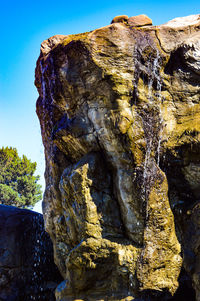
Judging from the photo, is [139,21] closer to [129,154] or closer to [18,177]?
[129,154]

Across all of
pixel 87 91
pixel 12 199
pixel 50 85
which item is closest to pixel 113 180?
pixel 87 91

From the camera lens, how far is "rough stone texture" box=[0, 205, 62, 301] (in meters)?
9.85

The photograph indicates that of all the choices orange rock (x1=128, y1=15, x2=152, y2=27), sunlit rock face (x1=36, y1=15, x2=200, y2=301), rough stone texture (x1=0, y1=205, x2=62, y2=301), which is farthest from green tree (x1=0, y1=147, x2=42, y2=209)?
orange rock (x1=128, y1=15, x2=152, y2=27)

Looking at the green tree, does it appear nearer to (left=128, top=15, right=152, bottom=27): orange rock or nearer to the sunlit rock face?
the sunlit rock face

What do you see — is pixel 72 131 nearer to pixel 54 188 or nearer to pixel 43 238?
pixel 54 188

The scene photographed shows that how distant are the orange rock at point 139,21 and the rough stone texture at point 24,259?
7.36 meters

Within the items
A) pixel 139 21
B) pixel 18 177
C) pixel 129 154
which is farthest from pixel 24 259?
pixel 18 177

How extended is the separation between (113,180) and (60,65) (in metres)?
3.17

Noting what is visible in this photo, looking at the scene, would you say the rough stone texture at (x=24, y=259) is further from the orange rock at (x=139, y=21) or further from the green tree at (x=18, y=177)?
the green tree at (x=18, y=177)

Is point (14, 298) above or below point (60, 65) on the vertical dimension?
below

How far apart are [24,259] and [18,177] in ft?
56.9

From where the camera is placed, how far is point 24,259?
10.3 meters

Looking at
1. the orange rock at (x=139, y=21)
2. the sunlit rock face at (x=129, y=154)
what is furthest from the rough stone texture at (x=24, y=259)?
the orange rock at (x=139, y=21)

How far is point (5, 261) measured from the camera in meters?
9.95
